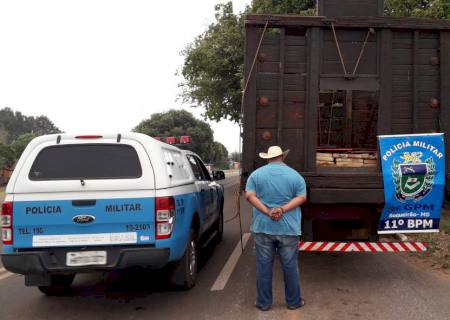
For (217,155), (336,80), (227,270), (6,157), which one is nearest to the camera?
(336,80)

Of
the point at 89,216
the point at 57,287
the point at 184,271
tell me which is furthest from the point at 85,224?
the point at 57,287

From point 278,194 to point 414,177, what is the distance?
189 cm

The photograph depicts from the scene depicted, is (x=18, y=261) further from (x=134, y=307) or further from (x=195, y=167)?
(x=195, y=167)

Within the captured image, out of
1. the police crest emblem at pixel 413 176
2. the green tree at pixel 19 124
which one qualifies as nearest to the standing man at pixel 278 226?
the police crest emblem at pixel 413 176

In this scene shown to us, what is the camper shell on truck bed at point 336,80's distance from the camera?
5.86 meters

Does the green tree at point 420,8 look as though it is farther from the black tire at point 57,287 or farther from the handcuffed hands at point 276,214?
the black tire at point 57,287

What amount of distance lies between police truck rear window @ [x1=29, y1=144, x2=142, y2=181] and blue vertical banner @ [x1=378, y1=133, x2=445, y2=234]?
3035 millimetres

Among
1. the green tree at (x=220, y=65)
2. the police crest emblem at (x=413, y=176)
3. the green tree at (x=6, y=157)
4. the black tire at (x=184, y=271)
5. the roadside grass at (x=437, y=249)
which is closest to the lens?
the black tire at (x=184, y=271)

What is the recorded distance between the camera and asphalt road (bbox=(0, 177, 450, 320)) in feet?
15.7

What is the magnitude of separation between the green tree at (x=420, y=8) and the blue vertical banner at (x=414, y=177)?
32.0ft

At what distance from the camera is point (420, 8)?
15.1 meters

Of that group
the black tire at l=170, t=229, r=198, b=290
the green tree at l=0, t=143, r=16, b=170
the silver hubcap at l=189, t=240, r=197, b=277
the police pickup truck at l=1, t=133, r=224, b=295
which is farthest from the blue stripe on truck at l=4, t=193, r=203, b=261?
the green tree at l=0, t=143, r=16, b=170

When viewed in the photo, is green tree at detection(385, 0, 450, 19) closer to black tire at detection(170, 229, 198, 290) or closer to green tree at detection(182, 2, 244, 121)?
green tree at detection(182, 2, 244, 121)

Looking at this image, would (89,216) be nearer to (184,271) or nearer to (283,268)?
(184,271)
